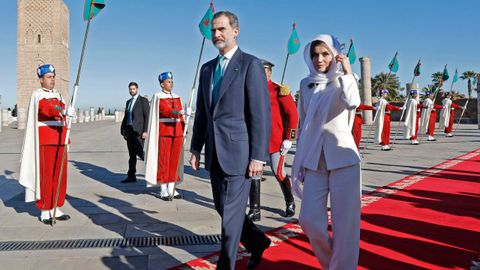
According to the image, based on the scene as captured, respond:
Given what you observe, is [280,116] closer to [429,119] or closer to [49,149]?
[49,149]

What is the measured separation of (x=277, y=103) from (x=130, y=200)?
270cm

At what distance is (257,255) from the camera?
3566 mm

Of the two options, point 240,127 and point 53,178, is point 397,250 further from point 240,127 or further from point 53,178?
point 53,178

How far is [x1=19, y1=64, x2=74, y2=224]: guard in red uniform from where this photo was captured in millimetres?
5211

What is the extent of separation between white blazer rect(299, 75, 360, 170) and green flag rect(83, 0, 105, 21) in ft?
11.4

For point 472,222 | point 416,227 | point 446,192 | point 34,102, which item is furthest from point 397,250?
point 34,102

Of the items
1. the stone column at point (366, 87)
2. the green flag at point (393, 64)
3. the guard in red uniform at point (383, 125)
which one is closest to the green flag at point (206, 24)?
the guard in red uniform at point (383, 125)

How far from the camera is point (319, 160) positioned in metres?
3.05

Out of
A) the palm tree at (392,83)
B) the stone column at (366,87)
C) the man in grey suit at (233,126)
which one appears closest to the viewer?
the man in grey suit at (233,126)

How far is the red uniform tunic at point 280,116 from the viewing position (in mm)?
5352

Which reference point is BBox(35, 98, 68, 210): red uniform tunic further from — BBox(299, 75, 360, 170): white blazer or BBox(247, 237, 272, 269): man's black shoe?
BBox(299, 75, 360, 170): white blazer

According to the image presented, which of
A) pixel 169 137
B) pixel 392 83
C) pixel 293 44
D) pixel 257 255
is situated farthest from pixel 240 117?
pixel 392 83

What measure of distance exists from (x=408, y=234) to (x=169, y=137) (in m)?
3.70

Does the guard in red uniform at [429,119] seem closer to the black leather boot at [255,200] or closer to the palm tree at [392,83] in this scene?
the black leather boot at [255,200]
